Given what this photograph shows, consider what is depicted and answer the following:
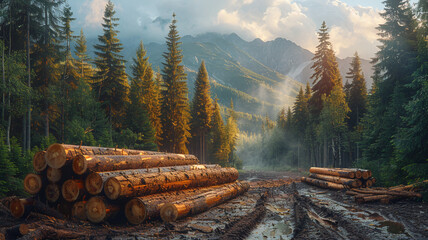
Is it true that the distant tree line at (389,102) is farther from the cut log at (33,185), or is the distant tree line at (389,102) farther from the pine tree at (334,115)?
the cut log at (33,185)

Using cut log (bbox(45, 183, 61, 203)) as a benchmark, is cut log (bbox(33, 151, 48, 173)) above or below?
above

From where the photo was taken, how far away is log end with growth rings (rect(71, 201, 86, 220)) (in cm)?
783

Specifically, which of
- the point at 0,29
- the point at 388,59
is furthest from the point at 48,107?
the point at 388,59

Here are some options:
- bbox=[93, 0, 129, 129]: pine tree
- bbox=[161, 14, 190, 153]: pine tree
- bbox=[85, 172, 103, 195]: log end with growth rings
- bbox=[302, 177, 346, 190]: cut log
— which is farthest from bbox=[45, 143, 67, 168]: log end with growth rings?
bbox=[161, 14, 190, 153]: pine tree

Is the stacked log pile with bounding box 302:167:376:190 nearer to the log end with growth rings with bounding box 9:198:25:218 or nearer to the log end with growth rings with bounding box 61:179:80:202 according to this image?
the log end with growth rings with bounding box 61:179:80:202

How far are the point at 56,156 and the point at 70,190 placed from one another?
113 centimetres

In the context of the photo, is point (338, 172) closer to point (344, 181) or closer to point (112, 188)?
point (344, 181)

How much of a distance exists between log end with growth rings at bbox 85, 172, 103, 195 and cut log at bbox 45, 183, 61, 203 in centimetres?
107

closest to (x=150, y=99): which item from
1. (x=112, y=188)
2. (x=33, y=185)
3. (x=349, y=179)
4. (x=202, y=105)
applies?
(x=202, y=105)

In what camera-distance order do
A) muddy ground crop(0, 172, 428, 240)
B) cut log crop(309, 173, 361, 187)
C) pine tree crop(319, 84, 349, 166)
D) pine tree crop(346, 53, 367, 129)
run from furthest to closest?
pine tree crop(346, 53, 367, 129) < pine tree crop(319, 84, 349, 166) < cut log crop(309, 173, 361, 187) < muddy ground crop(0, 172, 428, 240)

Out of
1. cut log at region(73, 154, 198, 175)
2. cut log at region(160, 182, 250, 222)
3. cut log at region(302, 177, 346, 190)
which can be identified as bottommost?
cut log at region(302, 177, 346, 190)

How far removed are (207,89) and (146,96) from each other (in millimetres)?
11458

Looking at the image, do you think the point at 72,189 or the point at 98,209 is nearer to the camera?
the point at 98,209

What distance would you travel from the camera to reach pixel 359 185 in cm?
1639
